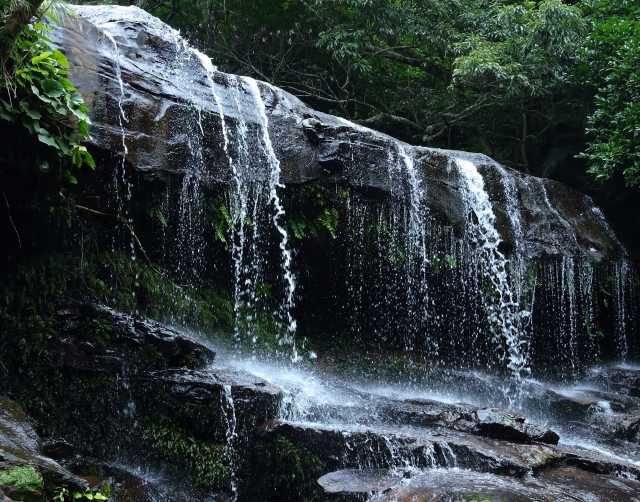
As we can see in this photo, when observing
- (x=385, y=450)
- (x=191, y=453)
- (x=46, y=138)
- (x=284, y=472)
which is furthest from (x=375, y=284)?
(x=46, y=138)

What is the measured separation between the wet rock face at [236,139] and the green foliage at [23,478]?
413cm

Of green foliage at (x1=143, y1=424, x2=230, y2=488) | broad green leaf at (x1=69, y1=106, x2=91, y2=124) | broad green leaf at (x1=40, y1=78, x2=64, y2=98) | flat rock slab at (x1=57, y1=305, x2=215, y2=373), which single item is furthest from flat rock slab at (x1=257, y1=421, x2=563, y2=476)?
broad green leaf at (x1=40, y1=78, x2=64, y2=98)

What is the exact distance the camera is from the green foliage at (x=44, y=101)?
18.0ft

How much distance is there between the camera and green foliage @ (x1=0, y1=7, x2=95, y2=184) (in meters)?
5.48

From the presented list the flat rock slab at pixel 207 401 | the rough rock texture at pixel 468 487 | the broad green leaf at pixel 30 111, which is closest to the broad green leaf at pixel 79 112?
the broad green leaf at pixel 30 111

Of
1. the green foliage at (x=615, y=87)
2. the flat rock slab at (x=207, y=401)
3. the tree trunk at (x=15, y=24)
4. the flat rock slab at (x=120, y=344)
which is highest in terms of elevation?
the green foliage at (x=615, y=87)

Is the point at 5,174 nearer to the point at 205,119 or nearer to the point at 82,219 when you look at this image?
the point at 82,219

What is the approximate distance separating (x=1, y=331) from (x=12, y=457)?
249 cm

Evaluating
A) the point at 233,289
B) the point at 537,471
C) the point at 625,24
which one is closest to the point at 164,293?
the point at 233,289

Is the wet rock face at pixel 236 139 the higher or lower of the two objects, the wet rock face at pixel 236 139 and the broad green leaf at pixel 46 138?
the higher

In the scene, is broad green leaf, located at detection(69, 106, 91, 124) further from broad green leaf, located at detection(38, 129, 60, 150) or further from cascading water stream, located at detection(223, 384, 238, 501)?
cascading water stream, located at detection(223, 384, 238, 501)

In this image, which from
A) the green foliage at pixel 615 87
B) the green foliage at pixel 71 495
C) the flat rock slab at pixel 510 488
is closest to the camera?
the green foliage at pixel 71 495

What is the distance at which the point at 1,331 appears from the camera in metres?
6.15

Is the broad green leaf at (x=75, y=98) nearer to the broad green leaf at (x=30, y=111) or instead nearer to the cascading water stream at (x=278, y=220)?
the broad green leaf at (x=30, y=111)
